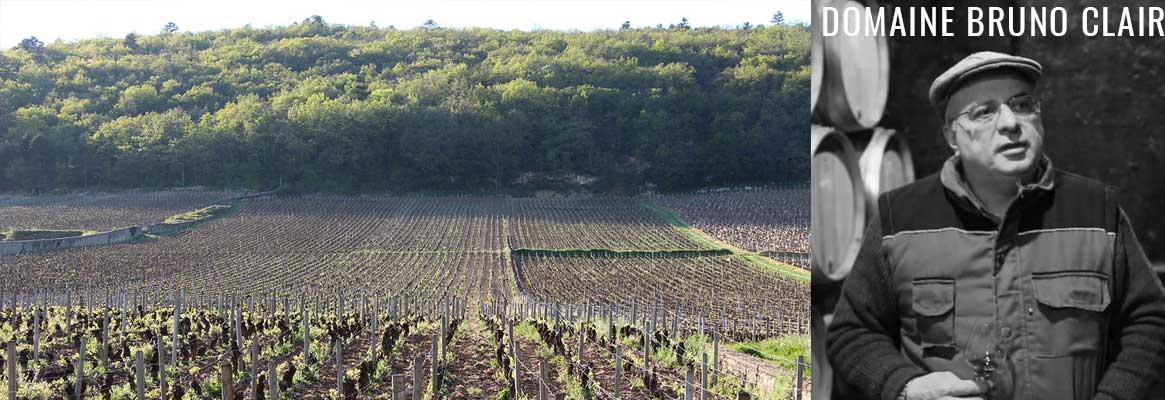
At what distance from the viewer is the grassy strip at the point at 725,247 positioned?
38.2 metres

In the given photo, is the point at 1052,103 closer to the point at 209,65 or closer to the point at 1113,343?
the point at 1113,343

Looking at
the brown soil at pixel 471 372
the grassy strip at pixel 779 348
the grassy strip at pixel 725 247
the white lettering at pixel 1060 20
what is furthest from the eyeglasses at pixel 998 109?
the grassy strip at pixel 725 247

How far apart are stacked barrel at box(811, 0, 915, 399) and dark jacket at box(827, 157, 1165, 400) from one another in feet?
0.28


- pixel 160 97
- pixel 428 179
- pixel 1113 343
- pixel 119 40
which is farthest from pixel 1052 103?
pixel 119 40

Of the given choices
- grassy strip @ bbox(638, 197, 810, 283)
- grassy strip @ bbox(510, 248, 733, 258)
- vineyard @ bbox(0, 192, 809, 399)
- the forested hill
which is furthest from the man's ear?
the forested hill

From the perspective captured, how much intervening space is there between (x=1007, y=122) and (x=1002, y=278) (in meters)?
0.36

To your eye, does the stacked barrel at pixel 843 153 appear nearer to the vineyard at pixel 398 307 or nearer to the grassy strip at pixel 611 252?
the vineyard at pixel 398 307

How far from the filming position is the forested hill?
86.4 metres

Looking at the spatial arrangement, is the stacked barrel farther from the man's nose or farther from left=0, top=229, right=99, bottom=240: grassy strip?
left=0, top=229, right=99, bottom=240: grassy strip

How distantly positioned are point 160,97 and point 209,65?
17329 mm

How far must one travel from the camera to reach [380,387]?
43.7ft

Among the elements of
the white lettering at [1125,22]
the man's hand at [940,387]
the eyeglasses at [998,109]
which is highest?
the white lettering at [1125,22]

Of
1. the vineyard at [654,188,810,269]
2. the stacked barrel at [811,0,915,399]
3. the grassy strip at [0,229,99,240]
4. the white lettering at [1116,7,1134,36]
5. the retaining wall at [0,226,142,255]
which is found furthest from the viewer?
the grassy strip at [0,229,99,240]

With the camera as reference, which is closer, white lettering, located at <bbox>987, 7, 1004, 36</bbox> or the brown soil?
white lettering, located at <bbox>987, 7, 1004, 36</bbox>
